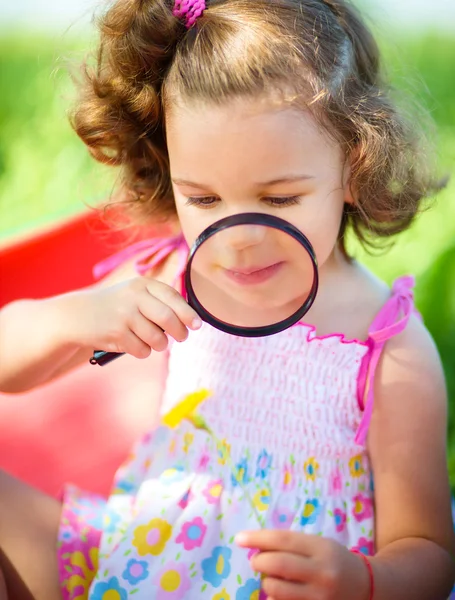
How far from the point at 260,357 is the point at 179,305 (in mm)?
376

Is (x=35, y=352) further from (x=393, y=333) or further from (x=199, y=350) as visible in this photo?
(x=393, y=333)

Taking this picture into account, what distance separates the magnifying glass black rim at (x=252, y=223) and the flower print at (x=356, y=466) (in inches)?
16.3

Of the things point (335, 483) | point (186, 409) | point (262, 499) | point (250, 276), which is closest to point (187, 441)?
point (186, 409)

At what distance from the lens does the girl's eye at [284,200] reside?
4.51ft

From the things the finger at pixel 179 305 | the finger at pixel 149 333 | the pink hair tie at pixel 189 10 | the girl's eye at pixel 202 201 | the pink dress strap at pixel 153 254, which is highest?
the pink hair tie at pixel 189 10

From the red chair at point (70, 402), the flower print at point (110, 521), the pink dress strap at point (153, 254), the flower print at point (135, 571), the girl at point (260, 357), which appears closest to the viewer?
the girl at point (260, 357)

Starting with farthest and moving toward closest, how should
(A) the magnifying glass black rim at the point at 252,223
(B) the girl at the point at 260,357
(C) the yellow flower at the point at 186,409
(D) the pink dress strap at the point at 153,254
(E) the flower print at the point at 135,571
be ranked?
(D) the pink dress strap at the point at 153,254 < (C) the yellow flower at the point at 186,409 < (E) the flower print at the point at 135,571 < (B) the girl at the point at 260,357 < (A) the magnifying glass black rim at the point at 252,223

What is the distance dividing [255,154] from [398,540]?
2.43 feet

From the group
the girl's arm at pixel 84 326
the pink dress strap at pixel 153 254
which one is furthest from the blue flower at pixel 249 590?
the pink dress strap at pixel 153 254

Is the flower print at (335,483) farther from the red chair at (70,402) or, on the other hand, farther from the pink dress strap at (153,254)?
the red chair at (70,402)

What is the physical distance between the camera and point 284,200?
54.4 inches

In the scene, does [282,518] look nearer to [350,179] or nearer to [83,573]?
[83,573]

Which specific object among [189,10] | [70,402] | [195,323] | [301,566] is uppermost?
[189,10]

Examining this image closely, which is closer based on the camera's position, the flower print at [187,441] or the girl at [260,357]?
the girl at [260,357]
